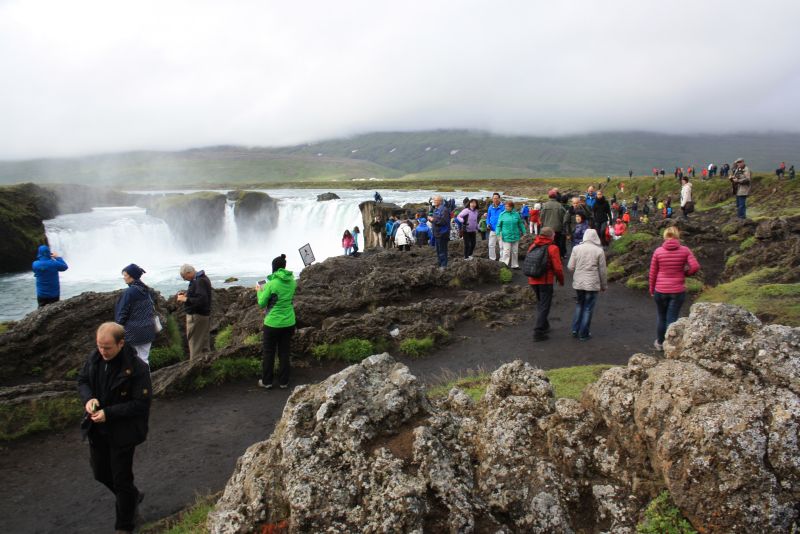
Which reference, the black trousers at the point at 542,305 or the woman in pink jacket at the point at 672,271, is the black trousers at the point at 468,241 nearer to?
the black trousers at the point at 542,305

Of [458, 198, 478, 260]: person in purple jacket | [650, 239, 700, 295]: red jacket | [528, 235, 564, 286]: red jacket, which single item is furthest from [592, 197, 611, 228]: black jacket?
[650, 239, 700, 295]: red jacket

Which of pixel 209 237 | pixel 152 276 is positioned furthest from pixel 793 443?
A: pixel 209 237

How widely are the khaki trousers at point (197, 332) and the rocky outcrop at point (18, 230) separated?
2085 inches

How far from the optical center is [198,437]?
10.8 metres

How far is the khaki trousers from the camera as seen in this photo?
1456 cm

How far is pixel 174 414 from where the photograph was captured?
12.0m

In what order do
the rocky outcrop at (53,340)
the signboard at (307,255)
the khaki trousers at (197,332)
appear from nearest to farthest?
the khaki trousers at (197,332) → the rocky outcrop at (53,340) → the signboard at (307,255)

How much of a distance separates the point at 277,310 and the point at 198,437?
3203 millimetres

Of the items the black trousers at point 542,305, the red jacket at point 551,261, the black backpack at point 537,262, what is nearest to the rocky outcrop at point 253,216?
the black trousers at point 542,305

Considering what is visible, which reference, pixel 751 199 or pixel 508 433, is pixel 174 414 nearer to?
pixel 508 433

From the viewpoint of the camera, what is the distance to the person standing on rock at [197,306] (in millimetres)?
13578

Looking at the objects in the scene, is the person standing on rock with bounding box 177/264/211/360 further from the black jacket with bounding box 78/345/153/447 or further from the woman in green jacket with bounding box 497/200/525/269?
the woman in green jacket with bounding box 497/200/525/269

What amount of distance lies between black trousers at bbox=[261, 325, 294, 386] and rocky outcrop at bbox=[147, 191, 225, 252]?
5962 cm

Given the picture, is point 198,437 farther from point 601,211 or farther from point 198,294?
point 601,211
